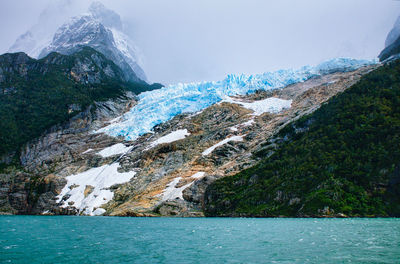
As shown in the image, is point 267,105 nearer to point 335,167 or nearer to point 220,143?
point 220,143

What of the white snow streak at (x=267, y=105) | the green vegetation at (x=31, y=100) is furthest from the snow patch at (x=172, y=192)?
the green vegetation at (x=31, y=100)

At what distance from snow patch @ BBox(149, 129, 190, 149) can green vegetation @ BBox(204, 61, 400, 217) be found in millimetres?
49834

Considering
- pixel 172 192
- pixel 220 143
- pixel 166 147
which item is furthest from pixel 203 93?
pixel 172 192

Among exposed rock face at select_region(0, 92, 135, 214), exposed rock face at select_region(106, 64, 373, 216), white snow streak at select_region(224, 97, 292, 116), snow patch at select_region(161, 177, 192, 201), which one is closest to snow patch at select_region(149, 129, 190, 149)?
exposed rock face at select_region(106, 64, 373, 216)

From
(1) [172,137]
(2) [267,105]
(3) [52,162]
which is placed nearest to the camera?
(1) [172,137]

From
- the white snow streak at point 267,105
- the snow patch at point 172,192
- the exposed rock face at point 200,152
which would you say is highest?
the white snow streak at point 267,105

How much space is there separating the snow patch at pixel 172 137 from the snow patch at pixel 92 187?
20.3m

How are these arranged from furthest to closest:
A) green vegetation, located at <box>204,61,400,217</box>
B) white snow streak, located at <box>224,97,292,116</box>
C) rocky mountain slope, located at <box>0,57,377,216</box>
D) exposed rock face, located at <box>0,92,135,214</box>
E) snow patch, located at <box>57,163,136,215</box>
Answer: white snow streak, located at <box>224,97,292,116</box> < exposed rock face, located at <box>0,92,135,214</box> < snow patch, located at <box>57,163,136,215</box> < rocky mountain slope, located at <box>0,57,377,216</box> < green vegetation, located at <box>204,61,400,217</box>

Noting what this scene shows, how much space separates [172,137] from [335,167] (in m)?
85.0

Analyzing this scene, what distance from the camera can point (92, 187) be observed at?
117188 mm

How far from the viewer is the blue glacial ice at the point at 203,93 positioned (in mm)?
167000

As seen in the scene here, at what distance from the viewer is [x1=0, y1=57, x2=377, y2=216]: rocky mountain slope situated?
101562mm

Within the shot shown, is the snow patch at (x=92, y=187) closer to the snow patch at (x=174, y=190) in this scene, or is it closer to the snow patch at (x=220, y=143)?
→ the snow patch at (x=174, y=190)

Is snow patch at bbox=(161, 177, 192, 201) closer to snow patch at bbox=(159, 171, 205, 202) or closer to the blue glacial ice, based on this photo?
snow patch at bbox=(159, 171, 205, 202)
